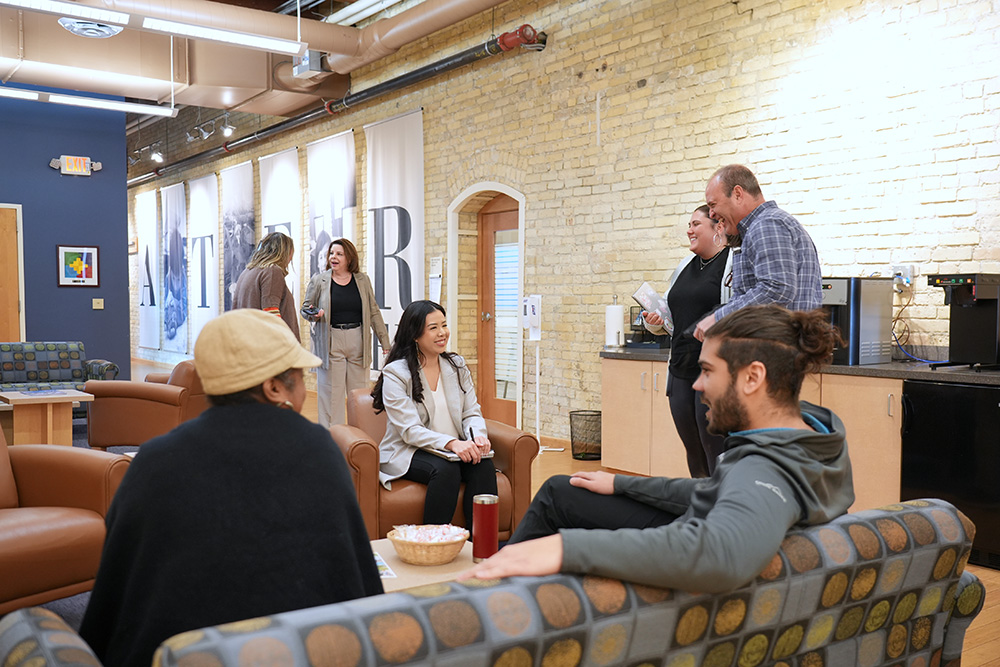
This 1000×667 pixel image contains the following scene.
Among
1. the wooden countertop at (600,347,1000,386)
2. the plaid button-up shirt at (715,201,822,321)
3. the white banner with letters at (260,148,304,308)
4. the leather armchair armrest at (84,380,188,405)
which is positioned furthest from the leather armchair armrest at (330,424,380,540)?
the white banner with letters at (260,148,304,308)

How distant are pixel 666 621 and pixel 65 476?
279 cm

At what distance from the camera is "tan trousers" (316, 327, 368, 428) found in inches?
231

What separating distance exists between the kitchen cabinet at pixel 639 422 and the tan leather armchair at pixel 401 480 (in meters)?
1.92

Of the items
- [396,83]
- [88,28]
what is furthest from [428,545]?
[88,28]

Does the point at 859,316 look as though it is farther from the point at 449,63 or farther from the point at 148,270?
the point at 148,270

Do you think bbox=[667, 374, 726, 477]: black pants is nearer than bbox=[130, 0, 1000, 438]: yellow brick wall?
Yes

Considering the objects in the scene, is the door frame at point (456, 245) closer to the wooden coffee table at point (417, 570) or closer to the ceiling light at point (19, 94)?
the ceiling light at point (19, 94)

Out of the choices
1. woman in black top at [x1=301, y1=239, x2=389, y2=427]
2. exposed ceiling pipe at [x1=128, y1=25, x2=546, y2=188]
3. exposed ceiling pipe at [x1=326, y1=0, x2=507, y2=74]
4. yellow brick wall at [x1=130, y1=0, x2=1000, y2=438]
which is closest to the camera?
yellow brick wall at [x1=130, y1=0, x2=1000, y2=438]

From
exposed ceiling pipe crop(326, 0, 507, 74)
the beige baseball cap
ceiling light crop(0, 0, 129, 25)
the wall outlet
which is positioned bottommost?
the beige baseball cap

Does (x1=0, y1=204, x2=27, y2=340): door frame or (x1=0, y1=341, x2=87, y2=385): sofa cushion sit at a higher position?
(x1=0, y1=204, x2=27, y2=340): door frame

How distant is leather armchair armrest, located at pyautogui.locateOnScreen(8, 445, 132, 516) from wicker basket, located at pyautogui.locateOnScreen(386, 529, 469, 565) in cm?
130

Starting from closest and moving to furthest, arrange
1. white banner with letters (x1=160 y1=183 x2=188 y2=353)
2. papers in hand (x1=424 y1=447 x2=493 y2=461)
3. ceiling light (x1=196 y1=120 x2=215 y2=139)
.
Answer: papers in hand (x1=424 y1=447 x2=493 y2=461) → ceiling light (x1=196 y1=120 x2=215 y2=139) → white banner with letters (x1=160 y1=183 x2=188 y2=353)

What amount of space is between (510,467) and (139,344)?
601 inches

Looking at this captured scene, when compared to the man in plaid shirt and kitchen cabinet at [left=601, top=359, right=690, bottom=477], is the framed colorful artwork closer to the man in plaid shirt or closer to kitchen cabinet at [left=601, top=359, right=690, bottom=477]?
kitchen cabinet at [left=601, top=359, right=690, bottom=477]
